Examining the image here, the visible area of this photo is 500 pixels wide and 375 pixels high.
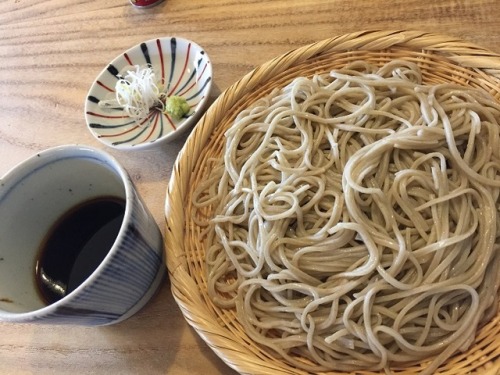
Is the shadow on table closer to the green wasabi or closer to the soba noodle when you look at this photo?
the soba noodle

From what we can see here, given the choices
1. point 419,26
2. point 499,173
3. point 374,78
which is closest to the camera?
point 499,173

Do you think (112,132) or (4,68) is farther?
(4,68)

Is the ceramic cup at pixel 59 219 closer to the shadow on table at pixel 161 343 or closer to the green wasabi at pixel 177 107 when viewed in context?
the shadow on table at pixel 161 343

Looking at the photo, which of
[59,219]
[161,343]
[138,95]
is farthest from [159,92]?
[161,343]

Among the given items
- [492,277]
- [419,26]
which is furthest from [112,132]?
[492,277]

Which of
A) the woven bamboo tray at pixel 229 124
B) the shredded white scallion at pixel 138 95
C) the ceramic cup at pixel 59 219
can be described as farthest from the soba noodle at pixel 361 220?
the shredded white scallion at pixel 138 95

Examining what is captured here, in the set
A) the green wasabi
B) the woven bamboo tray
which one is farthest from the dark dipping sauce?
the green wasabi

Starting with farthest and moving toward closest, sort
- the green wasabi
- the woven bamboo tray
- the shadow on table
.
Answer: the green wasabi < the shadow on table < the woven bamboo tray

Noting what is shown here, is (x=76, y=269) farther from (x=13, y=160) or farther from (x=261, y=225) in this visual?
(x=13, y=160)
